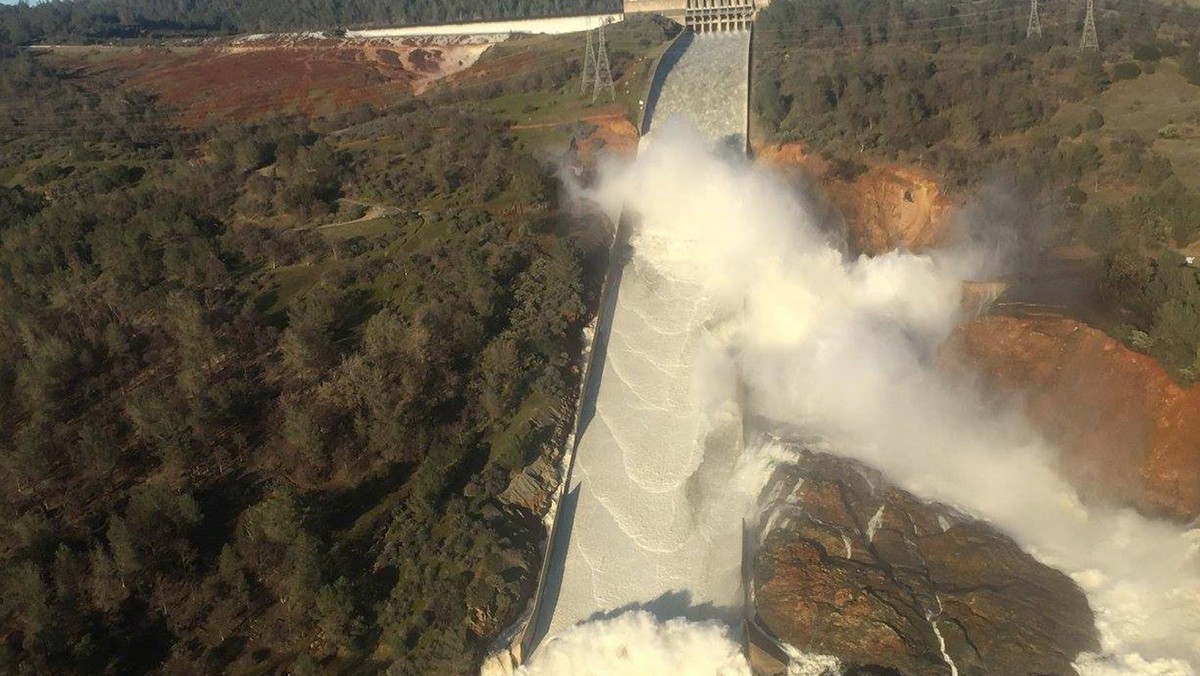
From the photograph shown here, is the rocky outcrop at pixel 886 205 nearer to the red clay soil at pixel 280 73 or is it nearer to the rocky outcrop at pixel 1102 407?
the rocky outcrop at pixel 1102 407

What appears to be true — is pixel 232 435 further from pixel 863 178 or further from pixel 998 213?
pixel 998 213

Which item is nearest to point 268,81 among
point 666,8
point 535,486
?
point 666,8

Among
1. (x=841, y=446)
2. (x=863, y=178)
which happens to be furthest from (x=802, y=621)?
(x=863, y=178)

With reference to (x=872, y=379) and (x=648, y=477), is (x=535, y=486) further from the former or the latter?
(x=872, y=379)

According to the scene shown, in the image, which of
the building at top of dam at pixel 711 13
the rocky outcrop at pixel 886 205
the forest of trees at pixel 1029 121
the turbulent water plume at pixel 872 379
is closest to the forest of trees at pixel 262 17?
the building at top of dam at pixel 711 13

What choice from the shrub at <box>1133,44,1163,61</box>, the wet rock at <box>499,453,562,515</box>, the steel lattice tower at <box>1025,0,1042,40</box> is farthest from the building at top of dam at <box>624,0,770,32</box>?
the wet rock at <box>499,453,562,515</box>

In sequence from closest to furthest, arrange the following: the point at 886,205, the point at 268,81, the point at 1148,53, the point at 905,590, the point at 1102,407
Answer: the point at 905,590 → the point at 1102,407 → the point at 886,205 → the point at 1148,53 → the point at 268,81
